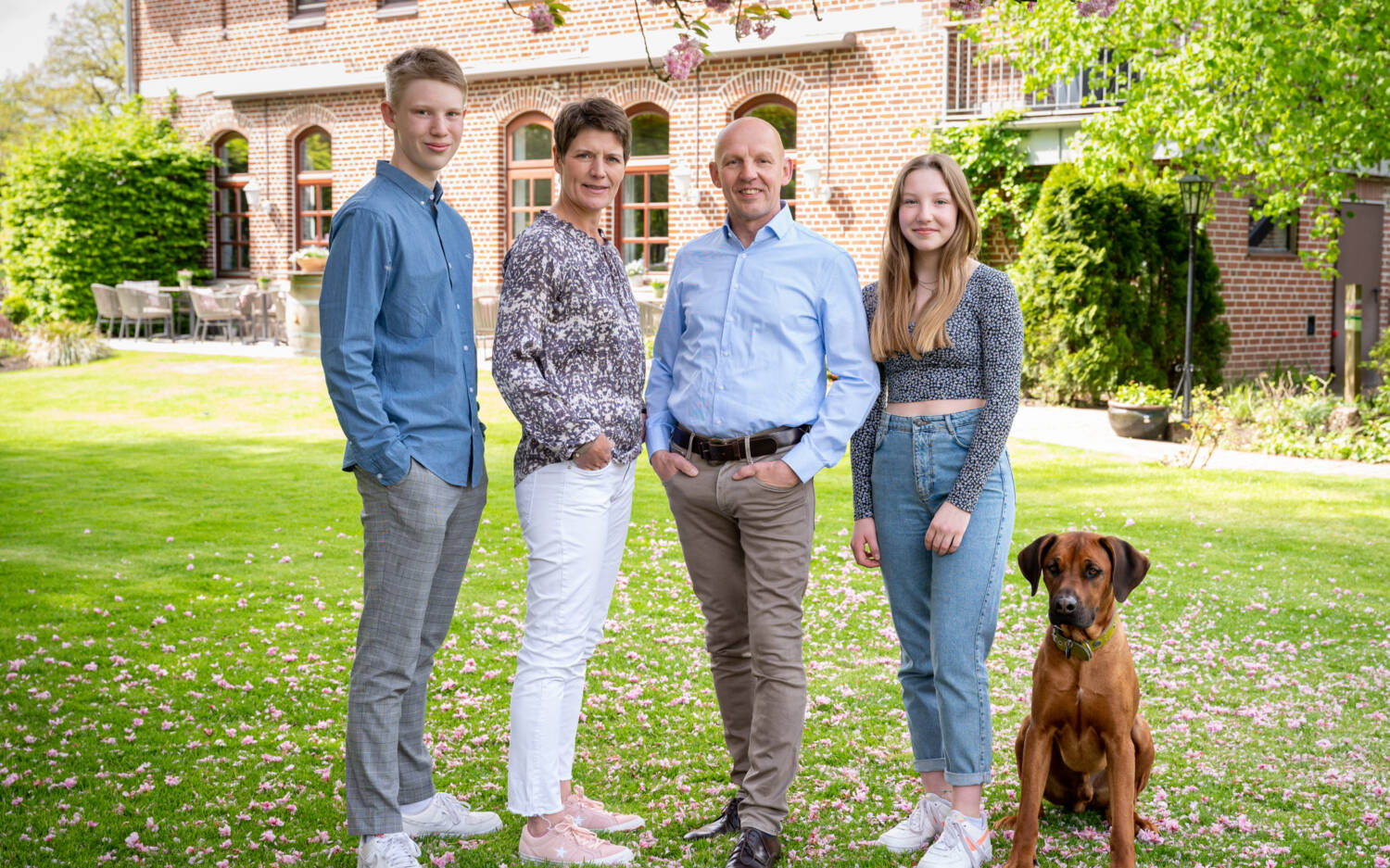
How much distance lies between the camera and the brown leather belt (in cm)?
330

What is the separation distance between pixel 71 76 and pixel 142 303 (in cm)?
2123

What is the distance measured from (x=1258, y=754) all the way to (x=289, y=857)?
3.11m

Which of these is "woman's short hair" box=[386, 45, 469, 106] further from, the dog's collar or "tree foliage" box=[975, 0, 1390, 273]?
"tree foliage" box=[975, 0, 1390, 273]

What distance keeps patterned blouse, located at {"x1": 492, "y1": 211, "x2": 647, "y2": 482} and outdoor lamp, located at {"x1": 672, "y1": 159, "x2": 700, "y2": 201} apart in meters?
14.0

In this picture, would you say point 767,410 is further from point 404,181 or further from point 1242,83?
point 1242,83

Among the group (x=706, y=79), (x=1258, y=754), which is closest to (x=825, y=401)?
(x=1258, y=754)

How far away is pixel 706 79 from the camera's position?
1698cm

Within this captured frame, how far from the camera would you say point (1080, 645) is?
312 centimetres

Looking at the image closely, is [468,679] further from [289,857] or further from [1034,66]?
[1034,66]

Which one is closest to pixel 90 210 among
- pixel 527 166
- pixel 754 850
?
pixel 527 166

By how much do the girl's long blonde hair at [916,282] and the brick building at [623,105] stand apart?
1198cm

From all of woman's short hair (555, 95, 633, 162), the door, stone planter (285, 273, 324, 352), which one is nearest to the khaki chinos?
woman's short hair (555, 95, 633, 162)

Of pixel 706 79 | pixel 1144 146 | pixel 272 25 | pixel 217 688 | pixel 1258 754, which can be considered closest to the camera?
pixel 1258 754

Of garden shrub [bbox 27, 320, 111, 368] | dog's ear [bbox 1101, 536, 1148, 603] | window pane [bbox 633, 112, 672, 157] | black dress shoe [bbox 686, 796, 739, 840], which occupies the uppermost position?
window pane [bbox 633, 112, 672, 157]
